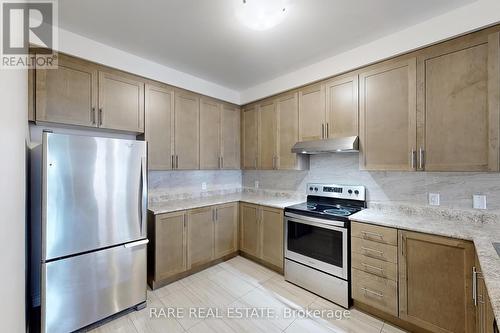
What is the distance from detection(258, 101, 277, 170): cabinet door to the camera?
123 inches

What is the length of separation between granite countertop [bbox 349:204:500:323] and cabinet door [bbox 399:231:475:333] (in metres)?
0.08

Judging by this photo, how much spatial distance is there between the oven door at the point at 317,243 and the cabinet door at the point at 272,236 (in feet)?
0.41

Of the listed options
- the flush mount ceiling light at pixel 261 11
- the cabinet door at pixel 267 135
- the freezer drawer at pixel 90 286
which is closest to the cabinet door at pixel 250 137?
the cabinet door at pixel 267 135

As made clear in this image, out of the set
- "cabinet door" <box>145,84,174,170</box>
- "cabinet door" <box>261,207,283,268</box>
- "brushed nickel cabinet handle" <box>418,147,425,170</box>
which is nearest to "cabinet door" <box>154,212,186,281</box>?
"cabinet door" <box>145,84,174,170</box>

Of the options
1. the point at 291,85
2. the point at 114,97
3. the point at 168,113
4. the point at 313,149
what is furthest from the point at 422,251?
the point at 114,97

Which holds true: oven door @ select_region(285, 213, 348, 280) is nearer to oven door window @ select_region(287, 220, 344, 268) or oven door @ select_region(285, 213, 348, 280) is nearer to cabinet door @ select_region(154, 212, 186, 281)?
oven door window @ select_region(287, 220, 344, 268)

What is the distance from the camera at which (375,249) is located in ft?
6.24

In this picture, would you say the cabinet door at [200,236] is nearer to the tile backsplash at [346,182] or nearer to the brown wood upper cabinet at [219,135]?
the tile backsplash at [346,182]

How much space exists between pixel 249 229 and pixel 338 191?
1321 mm

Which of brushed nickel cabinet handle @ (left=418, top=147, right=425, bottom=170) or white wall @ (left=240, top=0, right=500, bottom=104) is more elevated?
white wall @ (left=240, top=0, right=500, bottom=104)

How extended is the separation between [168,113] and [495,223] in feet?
11.2

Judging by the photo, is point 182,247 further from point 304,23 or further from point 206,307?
point 304,23

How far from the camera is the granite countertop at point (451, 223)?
46.5 inches

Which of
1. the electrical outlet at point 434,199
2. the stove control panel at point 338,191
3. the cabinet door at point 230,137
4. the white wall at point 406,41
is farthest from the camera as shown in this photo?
the cabinet door at point 230,137
